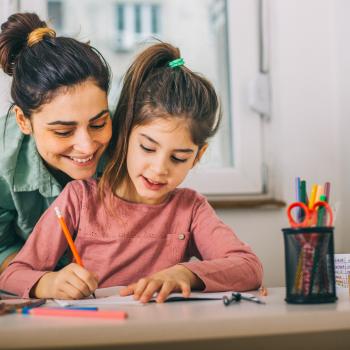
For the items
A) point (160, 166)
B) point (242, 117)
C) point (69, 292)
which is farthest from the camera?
point (242, 117)

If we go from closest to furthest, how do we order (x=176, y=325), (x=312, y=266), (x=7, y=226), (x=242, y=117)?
1. (x=176, y=325)
2. (x=312, y=266)
3. (x=7, y=226)
4. (x=242, y=117)

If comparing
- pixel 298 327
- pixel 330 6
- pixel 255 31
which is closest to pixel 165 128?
pixel 298 327

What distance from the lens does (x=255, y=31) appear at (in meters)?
1.68

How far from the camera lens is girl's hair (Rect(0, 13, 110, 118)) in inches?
41.5

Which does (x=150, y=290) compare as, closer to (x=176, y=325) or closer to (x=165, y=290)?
(x=165, y=290)

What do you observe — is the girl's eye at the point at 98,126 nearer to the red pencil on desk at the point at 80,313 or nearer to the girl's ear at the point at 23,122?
the girl's ear at the point at 23,122

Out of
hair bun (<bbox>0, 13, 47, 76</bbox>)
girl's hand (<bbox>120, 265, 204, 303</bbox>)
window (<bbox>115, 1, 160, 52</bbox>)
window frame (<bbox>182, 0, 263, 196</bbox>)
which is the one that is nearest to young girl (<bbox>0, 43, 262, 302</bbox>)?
girl's hand (<bbox>120, 265, 204, 303</bbox>)

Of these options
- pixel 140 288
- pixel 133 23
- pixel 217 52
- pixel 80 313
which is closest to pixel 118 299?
pixel 140 288

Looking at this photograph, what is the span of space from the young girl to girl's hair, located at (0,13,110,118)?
0.26 feet

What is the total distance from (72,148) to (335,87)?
35.3 inches

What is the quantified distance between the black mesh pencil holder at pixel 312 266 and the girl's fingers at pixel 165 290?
159 millimetres

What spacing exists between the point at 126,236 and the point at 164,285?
0.89 feet

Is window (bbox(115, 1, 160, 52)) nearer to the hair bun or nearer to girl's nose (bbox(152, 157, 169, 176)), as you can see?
the hair bun

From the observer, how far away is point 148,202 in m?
1.11
